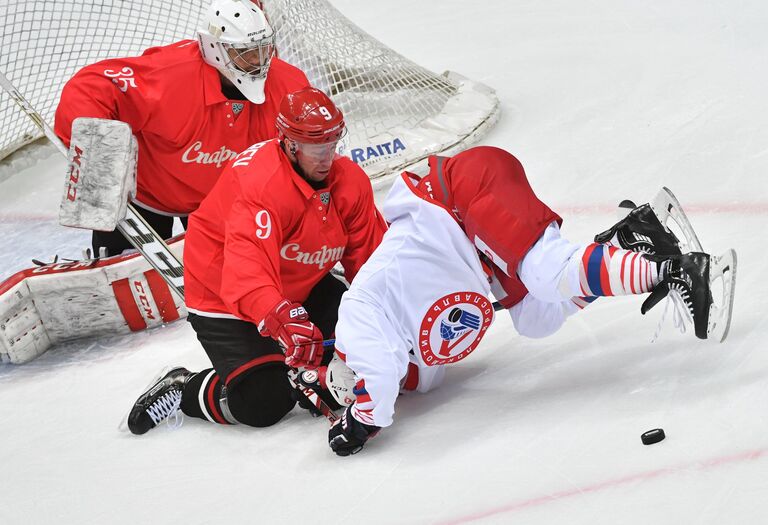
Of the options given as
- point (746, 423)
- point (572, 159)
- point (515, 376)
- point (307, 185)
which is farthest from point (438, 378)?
point (572, 159)

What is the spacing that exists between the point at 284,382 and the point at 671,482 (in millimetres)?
1122

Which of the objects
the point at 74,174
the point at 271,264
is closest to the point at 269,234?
the point at 271,264

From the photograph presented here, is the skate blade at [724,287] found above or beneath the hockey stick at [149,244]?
above

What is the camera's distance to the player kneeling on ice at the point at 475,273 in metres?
1.97

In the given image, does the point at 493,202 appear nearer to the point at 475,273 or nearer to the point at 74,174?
the point at 475,273

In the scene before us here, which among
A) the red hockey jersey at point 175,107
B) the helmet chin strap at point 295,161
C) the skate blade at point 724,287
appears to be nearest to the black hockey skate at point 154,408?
the helmet chin strap at point 295,161

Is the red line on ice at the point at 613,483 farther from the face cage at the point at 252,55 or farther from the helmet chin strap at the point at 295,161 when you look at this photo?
the face cage at the point at 252,55

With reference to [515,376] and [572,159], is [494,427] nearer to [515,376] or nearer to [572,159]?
[515,376]

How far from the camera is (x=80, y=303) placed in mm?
3377

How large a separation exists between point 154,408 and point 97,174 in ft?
2.28

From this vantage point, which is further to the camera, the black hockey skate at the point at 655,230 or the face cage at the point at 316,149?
the face cage at the point at 316,149

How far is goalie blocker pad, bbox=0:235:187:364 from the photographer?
330 cm

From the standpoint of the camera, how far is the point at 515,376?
244 centimetres

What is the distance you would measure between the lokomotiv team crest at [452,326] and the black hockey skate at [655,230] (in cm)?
34
